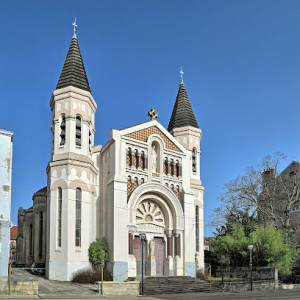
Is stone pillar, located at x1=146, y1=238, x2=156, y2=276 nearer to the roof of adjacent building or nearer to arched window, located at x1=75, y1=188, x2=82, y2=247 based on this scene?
arched window, located at x1=75, y1=188, x2=82, y2=247

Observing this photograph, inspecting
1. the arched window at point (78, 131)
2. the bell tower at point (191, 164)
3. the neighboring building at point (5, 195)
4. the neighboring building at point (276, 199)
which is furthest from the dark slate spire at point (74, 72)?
the neighboring building at point (276, 199)

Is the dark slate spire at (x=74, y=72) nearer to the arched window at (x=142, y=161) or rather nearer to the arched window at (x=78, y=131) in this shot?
the arched window at (x=78, y=131)

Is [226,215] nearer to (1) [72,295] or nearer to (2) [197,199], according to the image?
(2) [197,199]

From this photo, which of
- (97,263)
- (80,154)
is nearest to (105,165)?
(80,154)

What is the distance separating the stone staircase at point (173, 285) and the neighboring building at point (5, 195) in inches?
372

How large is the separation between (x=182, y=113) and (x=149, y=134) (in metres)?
7.85

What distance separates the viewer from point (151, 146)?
38.8m

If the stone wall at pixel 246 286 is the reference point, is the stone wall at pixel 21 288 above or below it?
above

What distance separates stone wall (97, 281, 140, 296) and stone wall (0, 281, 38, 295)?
14.2 ft

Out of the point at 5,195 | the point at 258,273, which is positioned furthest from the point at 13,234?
the point at 5,195

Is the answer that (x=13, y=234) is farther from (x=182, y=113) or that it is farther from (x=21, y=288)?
(x=21, y=288)

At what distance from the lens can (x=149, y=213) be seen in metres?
38.2

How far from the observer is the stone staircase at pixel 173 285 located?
104 ft

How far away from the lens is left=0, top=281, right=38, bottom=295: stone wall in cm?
2634
